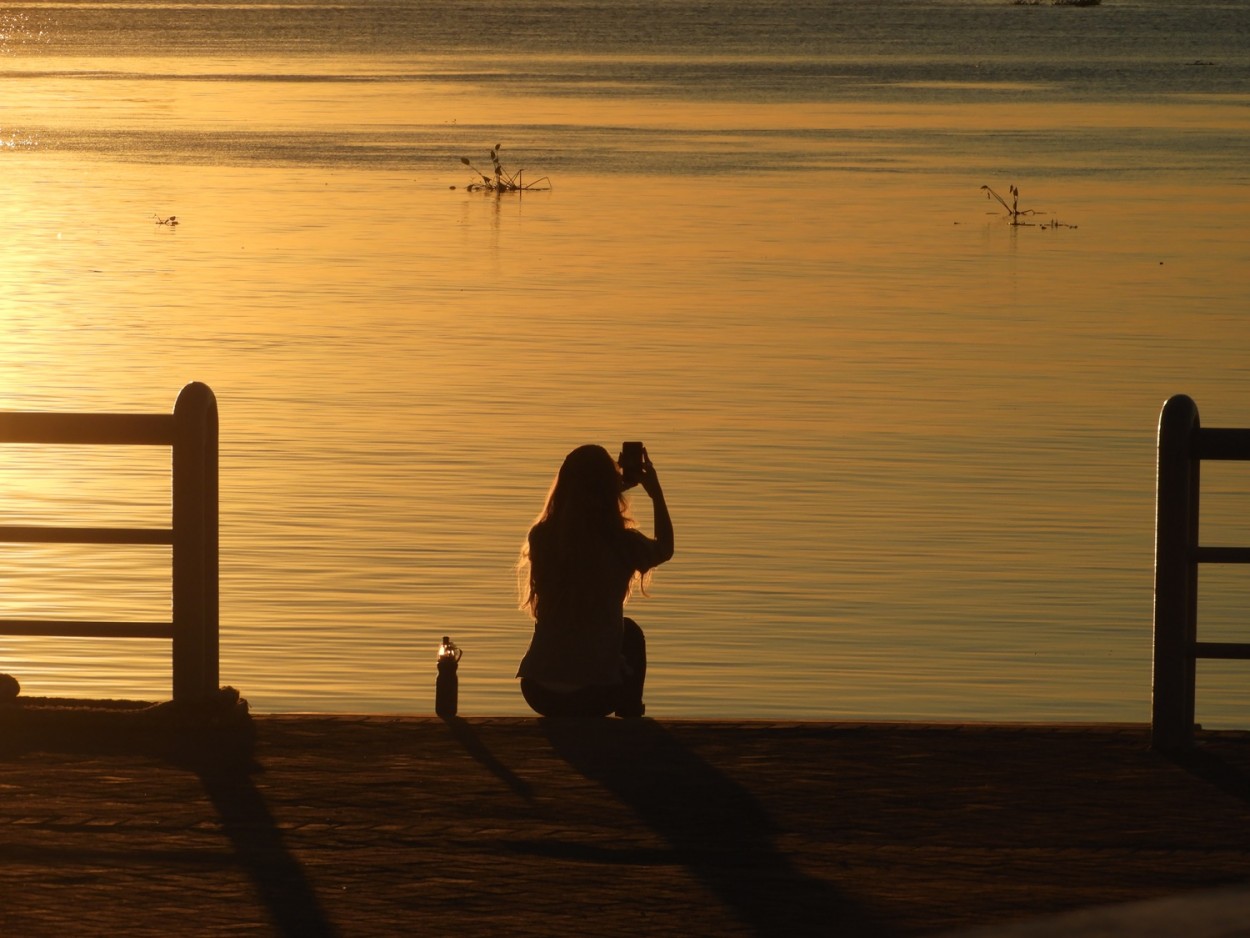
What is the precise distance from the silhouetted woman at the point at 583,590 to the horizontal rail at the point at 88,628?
4.04 feet

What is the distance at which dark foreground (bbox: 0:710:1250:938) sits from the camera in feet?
19.0

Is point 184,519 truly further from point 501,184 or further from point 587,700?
point 501,184

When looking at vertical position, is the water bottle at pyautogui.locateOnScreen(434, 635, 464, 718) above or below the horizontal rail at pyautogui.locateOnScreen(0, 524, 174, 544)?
below

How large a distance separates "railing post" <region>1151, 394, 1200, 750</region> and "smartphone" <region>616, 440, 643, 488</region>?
178 cm

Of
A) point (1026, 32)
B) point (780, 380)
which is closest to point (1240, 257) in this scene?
point (780, 380)

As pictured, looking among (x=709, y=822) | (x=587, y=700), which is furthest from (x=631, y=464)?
(x=709, y=822)

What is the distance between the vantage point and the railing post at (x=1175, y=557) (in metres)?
7.61

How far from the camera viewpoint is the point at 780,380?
20969 mm

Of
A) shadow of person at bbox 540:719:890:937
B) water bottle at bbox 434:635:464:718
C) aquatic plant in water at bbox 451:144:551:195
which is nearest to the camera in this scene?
shadow of person at bbox 540:719:890:937

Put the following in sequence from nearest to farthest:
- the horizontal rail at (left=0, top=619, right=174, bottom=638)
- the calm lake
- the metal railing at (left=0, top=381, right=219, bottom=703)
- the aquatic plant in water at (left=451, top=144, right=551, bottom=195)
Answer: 1. the horizontal rail at (left=0, top=619, right=174, bottom=638)
2. the metal railing at (left=0, top=381, right=219, bottom=703)
3. the calm lake
4. the aquatic plant in water at (left=451, top=144, right=551, bottom=195)

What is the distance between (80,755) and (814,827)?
2.15 metres

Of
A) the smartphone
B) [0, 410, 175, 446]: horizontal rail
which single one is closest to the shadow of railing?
[0, 410, 175, 446]: horizontal rail

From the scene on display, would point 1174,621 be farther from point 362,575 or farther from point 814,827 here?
point 362,575

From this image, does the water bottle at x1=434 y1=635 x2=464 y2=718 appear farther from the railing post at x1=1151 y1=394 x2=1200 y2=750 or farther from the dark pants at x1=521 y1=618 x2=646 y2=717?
the railing post at x1=1151 y1=394 x2=1200 y2=750
